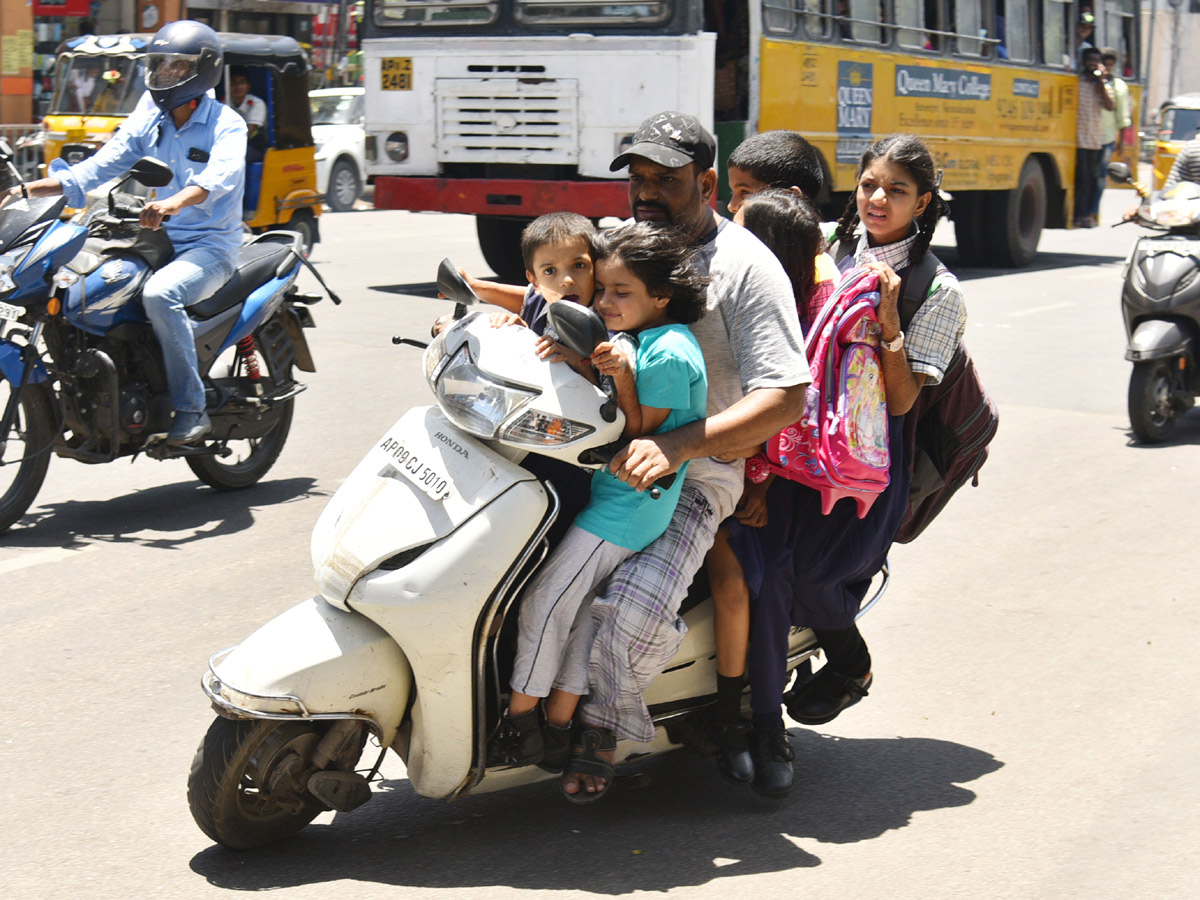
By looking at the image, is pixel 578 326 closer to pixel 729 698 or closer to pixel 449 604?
pixel 449 604

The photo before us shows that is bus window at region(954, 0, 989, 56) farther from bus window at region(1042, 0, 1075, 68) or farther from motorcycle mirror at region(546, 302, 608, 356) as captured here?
motorcycle mirror at region(546, 302, 608, 356)

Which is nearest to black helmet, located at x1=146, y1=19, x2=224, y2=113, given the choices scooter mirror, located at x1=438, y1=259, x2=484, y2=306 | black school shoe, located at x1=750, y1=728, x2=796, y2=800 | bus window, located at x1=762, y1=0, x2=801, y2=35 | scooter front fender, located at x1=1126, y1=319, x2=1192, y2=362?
scooter mirror, located at x1=438, y1=259, x2=484, y2=306

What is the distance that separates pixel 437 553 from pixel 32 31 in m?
21.2

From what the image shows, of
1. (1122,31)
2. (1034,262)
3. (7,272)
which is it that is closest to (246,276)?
(7,272)

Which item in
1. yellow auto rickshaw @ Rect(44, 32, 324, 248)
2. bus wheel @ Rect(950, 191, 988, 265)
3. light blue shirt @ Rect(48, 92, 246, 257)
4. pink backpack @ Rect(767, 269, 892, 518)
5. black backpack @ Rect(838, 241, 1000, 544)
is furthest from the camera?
bus wheel @ Rect(950, 191, 988, 265)

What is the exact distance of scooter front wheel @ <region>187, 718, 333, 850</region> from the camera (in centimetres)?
315

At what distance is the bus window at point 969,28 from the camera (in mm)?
15484

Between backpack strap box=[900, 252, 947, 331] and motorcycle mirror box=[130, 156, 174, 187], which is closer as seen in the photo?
backpack strap box=[900, 252, 947, 331]

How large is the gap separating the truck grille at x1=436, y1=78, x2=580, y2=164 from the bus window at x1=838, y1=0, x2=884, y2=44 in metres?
3.15

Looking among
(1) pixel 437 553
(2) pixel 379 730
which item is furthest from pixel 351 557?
(2) pixel 379 730

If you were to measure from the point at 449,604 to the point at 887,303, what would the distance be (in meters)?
1.26

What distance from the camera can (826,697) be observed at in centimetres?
397

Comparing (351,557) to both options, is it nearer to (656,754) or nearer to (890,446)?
(656,754)

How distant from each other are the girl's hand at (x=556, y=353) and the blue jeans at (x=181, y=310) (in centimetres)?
330
